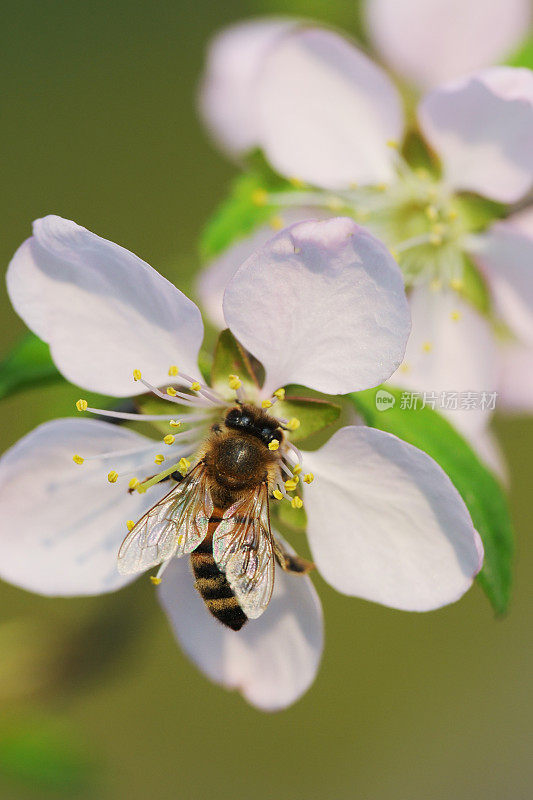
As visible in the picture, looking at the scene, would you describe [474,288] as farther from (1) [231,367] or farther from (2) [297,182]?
(1) [231,367]

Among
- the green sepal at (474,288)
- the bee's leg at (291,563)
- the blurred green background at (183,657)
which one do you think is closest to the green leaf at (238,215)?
the green sepal at (474,288)

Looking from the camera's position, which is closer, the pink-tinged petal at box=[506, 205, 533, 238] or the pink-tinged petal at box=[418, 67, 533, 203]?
the pink-tinged petal at box=[418, 67, 533, 203]

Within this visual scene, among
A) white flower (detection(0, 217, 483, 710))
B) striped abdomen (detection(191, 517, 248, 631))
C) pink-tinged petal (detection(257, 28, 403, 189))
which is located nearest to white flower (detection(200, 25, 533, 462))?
pink-tinged petal (detection(257, 28, 403, 189))

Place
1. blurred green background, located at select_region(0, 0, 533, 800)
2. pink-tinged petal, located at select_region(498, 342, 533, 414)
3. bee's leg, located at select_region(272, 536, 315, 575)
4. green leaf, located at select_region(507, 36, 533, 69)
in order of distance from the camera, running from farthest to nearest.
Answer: blurred green background, located at select_region(0, 0, 533, 800)
pink-tinged petal, located at select_region(498, 342, 533, 414)
green leaf, located at select_region(507, 36, 533, 69)
bee's leg, located at select_region(272, 536, 315, 575)

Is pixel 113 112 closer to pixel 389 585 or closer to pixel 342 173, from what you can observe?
pixel 342 173

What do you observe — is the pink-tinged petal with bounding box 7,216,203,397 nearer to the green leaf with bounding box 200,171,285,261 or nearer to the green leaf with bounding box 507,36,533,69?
the green leaf with bounding box 200,171,285,261

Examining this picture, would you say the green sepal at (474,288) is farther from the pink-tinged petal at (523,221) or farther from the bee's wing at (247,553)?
the bee's wing at (247,553)

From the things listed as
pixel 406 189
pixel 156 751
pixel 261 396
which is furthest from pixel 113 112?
pixel 261 396
